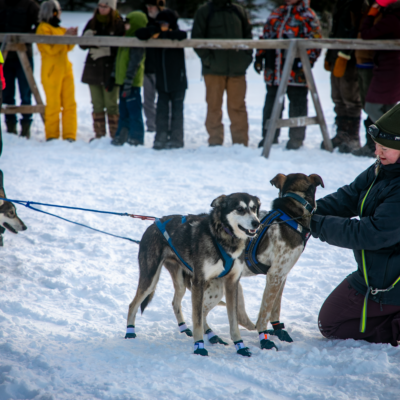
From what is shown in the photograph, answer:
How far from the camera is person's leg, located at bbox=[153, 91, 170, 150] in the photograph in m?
7.38

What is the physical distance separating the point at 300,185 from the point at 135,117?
506 centimetres

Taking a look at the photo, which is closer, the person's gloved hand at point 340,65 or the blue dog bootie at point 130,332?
the blue dog bootie at point 130,332

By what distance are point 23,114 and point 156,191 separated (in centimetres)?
387

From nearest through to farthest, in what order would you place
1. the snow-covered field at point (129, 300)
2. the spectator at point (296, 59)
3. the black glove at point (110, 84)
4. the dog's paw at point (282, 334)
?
the snow-covered field at point (129, 300)
the dog's paw at point (282, 334)
the spectator at point (296, 59)
the black glove at point (110, 84)

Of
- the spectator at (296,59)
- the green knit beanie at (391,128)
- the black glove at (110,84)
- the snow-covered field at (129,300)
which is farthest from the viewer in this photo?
the black glove at (110,84)

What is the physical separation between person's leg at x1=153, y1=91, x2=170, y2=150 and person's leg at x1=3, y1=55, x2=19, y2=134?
292 cm

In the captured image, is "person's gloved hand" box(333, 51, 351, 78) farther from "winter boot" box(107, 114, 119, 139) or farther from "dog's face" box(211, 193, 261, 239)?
"dog's face" box(211, 193, 261, 239)

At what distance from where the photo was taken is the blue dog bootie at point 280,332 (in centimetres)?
290

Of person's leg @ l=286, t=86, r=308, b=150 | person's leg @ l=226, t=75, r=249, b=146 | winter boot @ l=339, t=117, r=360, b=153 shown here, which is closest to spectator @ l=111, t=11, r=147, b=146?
person's leg @ l=226, t=75, r=249, b=146

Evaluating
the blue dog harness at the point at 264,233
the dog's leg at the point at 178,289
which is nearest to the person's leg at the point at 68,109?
the dog's leg at the point at 178,289

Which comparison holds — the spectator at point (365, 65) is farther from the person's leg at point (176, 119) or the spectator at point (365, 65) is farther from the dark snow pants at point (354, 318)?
the dark snow pants at point (354, 318)

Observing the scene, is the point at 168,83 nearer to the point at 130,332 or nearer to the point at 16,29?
the point at 16,29

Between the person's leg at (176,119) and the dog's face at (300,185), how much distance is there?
4.60 metres

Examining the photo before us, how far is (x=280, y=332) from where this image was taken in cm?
294
